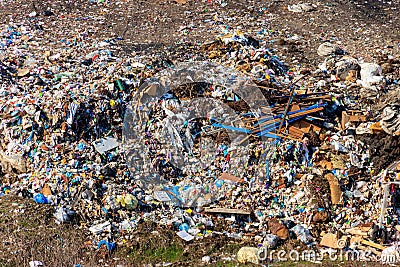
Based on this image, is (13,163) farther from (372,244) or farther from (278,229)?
(372,244)

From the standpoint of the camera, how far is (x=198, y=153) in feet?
24.7

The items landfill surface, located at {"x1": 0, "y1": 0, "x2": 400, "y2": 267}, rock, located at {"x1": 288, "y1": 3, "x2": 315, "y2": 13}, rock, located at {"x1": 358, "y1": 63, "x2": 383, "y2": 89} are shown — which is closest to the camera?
landfill surface, located at {"x1": 0, "y1": 0, "x2": 400, "y2": 267}

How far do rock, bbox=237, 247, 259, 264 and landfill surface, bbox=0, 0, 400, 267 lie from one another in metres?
0.02

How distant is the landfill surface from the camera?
6297mm

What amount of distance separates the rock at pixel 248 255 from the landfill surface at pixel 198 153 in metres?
0.02

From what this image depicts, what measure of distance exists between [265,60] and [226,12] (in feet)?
10.1

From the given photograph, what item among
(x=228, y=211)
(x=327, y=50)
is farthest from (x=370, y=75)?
(x=228, y=211)

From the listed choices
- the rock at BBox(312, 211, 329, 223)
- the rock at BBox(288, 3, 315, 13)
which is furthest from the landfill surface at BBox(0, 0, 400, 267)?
the rock at BBox(288, 3, 315, 13)

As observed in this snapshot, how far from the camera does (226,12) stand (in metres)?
11.6

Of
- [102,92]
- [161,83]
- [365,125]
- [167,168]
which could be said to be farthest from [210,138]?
[365,125]

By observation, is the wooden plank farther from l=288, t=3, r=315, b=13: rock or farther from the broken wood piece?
l=288, t=3, r=315, b=13: rock

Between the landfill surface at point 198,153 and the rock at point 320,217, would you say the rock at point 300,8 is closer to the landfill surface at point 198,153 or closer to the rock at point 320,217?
the landfill surface at point 198,153

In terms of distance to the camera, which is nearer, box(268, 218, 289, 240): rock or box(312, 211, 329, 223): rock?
box(268, 218, 289, 240): rock

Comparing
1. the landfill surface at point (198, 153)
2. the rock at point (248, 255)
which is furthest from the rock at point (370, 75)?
the rock at point (248, 255)
